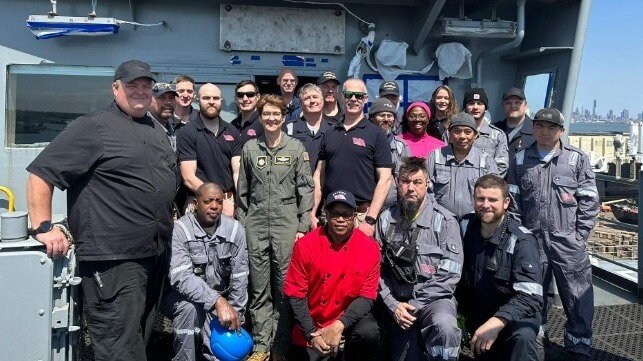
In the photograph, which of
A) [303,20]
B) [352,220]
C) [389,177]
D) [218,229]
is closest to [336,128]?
[389,177]

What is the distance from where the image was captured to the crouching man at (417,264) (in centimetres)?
343

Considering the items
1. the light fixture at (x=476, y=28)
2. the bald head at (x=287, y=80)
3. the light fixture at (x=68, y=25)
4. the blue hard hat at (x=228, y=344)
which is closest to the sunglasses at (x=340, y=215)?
the blue hard hat at (x=228, y=344)

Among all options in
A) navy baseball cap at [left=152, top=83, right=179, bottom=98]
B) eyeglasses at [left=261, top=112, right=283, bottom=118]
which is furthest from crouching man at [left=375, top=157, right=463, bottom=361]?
navy baseball cap at [left=152, top=83, right=179, bottom=98]

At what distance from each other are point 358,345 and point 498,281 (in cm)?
99

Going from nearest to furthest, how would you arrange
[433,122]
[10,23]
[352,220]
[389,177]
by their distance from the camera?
1. [352,220]
2. [389,177]
3. [433,122]
4. [10,23]

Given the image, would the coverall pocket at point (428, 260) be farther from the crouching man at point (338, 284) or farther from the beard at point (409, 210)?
the crouching man at point (338, 284)

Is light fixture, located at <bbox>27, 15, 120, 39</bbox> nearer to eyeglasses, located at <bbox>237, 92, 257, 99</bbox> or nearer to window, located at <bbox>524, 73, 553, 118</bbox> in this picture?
eyeglasses, located at <bbox>237, 92, 257, 99</bbox>

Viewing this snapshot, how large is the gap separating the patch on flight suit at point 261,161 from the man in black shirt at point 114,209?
94cm

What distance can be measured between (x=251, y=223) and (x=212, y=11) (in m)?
3.06

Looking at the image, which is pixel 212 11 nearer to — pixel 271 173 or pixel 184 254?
pixel 271 173

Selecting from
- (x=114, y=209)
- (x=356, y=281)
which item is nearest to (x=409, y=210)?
(x=356, y=281)

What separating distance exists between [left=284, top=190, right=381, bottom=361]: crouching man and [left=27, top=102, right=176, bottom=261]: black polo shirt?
952 mm

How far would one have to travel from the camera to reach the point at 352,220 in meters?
3.41

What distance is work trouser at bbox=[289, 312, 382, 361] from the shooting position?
3.34m
